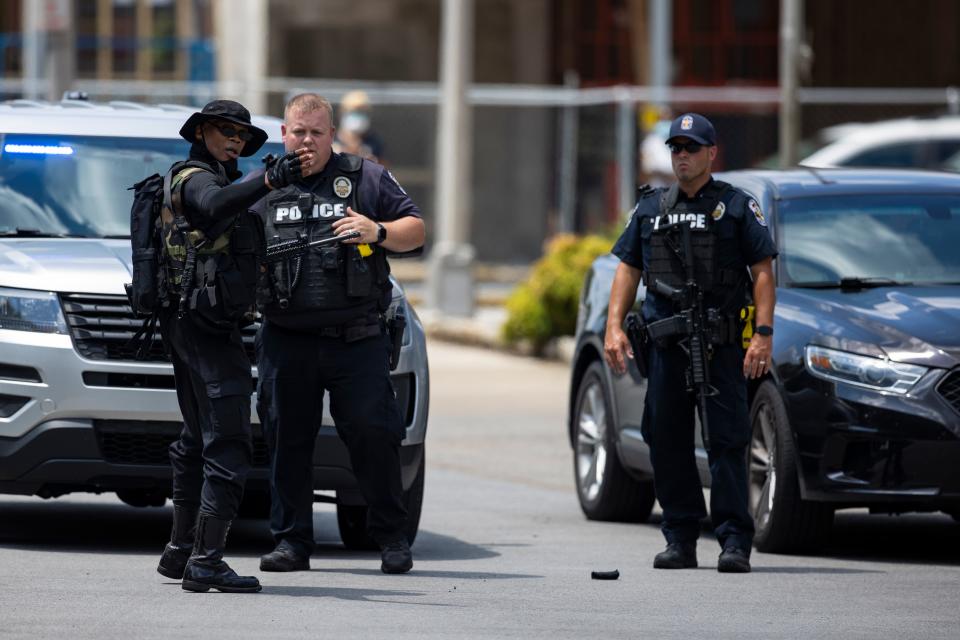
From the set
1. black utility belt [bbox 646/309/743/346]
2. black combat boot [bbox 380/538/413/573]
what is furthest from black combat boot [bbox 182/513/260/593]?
black utility belt [bbox 646/309/743/346]

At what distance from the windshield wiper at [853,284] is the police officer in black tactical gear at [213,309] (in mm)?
2789

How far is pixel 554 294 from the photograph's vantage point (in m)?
18.5

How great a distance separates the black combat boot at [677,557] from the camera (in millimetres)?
8469

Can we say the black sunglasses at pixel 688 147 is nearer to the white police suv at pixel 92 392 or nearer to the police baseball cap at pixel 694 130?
the police baseball cap at pixel 694 130

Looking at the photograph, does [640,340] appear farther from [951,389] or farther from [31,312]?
[31,312]

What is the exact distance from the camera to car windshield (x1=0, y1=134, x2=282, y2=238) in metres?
9.18

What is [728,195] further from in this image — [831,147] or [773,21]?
[773,21]

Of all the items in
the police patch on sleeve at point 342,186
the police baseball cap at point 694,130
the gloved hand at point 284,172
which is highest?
the police baseball cap at point 694,130

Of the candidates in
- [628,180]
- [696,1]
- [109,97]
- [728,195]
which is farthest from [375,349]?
[696,1]

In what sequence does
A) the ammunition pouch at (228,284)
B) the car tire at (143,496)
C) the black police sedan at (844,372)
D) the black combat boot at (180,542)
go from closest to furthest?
the ammunition pouch at (228,284), the black combat boot at (180,542), the black police sedan at (844,372), the car tire at (143,496)

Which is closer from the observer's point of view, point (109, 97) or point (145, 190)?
point (145, 190)

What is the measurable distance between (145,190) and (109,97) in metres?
19.0

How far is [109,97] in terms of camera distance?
26062 mm

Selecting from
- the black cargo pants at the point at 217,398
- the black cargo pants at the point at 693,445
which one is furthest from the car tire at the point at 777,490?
the black cargo pants at the point at 217,398
